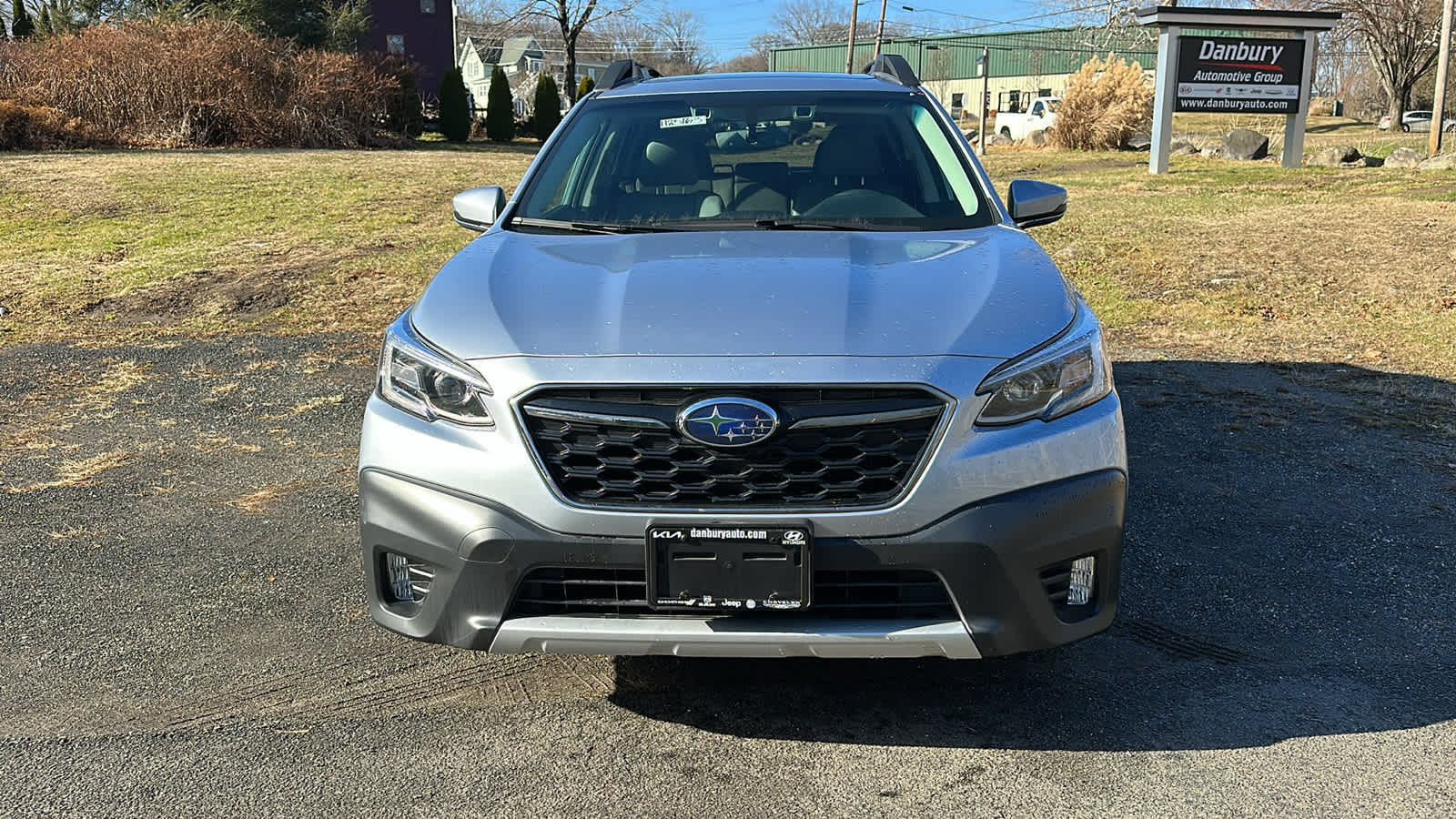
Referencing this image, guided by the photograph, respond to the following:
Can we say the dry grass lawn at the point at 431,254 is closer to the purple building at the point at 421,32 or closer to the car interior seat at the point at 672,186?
the car interior seat at the point at 672,186

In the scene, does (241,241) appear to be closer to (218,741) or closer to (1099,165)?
(218,741)

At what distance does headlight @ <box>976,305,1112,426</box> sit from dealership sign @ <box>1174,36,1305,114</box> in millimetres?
18347

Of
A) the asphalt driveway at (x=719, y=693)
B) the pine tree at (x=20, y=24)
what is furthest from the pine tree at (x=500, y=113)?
the asphalt driveway at (x=719, y=693)

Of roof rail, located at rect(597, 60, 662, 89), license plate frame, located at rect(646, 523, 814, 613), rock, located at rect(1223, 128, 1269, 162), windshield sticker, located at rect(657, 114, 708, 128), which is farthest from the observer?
rock, located at rect(1223, 128, 1269, 162)

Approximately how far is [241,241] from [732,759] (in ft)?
36.4

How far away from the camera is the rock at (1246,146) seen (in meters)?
22.7

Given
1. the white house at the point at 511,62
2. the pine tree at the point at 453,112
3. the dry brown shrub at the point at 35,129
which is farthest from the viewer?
the white house at the point at 511,62

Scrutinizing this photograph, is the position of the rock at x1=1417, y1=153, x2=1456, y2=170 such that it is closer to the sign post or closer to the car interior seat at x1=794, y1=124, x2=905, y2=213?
the sign post

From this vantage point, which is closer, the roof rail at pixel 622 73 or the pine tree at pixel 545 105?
the roof rail at pixel 622 73

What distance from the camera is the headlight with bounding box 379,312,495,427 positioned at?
9.93ft

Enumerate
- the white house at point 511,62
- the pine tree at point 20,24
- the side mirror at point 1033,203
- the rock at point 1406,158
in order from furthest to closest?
1. the white house at point 511,62
2. the pine tree at point 20,24
3. the rock at point 1406,158
4. the side mirror at point 1033,203

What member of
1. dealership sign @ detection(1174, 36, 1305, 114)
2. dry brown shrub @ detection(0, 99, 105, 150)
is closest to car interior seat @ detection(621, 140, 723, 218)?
dealership sign @ detection(1174, 36, 1305, 114)

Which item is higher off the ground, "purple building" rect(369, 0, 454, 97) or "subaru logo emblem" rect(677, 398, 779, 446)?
"purple building" rect(369, 0, 454, 97)

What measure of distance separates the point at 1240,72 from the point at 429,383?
1977 cm
